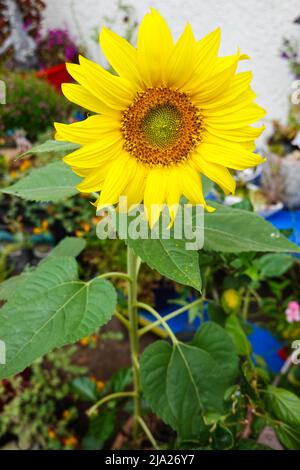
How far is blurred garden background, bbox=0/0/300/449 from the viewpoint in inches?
43.3

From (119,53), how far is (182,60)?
73 mm

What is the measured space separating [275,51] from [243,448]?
7.02 feet

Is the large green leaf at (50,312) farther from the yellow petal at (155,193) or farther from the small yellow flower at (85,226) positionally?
the small yellow flower at (85,226)

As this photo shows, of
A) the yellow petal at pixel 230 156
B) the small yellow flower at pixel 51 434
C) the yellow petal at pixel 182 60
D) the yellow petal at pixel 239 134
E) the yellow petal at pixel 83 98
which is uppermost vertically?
the yellow petal at pixel 182 60

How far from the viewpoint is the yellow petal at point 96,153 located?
57 centimetres

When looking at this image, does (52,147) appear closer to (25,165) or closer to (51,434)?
(51,434)

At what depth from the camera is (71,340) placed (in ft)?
1.89

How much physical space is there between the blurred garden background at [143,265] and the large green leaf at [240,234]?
0.10m

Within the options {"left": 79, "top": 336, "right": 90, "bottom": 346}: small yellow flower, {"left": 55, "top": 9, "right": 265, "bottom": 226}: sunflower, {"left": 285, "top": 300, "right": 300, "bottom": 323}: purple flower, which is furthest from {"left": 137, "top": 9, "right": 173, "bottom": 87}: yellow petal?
{"left": 79, "top": 336, "right": 90, "bottom": 346}: small yellow flower

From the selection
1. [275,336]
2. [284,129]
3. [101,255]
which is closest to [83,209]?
[101,255]

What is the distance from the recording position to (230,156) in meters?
0.60

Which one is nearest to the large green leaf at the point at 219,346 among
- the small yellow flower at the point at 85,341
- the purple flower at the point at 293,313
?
the purple flower at the point at 293,313

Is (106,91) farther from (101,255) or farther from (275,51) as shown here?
(275,51)

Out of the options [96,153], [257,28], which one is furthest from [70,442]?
[257,28]
